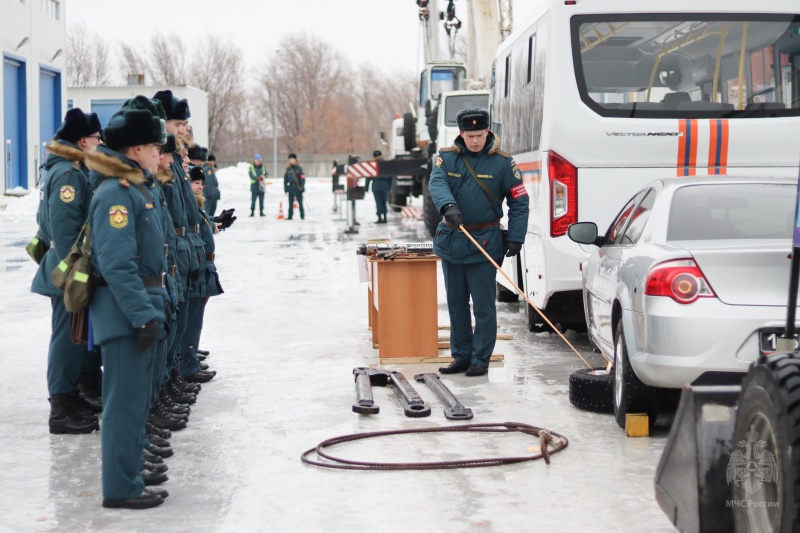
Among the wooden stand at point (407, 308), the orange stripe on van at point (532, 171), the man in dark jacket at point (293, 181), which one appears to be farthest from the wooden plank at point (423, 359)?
the man in dark jacket at point (293, 181)

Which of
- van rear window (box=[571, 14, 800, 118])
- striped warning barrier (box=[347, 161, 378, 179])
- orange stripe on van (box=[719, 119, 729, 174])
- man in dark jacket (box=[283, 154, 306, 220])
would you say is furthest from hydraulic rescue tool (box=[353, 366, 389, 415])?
man in dark jacket (box=[283, 154, 306, 220])

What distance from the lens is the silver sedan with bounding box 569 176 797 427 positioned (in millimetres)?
6277

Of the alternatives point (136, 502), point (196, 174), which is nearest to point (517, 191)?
point (196, 174)

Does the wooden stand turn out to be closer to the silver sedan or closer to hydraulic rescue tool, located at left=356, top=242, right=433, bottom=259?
hydraulic rescue tool, located at left=356, top=242, right=433, bottom=259

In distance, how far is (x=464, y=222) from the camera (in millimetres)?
9531

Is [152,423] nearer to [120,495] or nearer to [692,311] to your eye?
[120,495]

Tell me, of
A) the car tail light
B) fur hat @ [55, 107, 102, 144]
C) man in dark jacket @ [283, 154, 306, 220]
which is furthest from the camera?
man in dark jacket @ [283, 154, 306, 220]

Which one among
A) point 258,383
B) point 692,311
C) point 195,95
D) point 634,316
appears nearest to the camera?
point 692,311

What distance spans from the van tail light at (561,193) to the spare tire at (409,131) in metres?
19.0

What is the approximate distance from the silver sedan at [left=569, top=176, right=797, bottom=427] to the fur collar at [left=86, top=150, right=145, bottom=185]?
2.77 m

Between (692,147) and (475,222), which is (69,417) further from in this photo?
(692,147)

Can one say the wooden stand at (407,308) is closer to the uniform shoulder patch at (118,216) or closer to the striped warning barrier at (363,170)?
the uniform shoulder patch at (118,216)

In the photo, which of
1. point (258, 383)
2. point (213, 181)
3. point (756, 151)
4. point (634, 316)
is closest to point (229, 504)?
→ point (634, 316)

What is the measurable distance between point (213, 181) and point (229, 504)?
2462cm
